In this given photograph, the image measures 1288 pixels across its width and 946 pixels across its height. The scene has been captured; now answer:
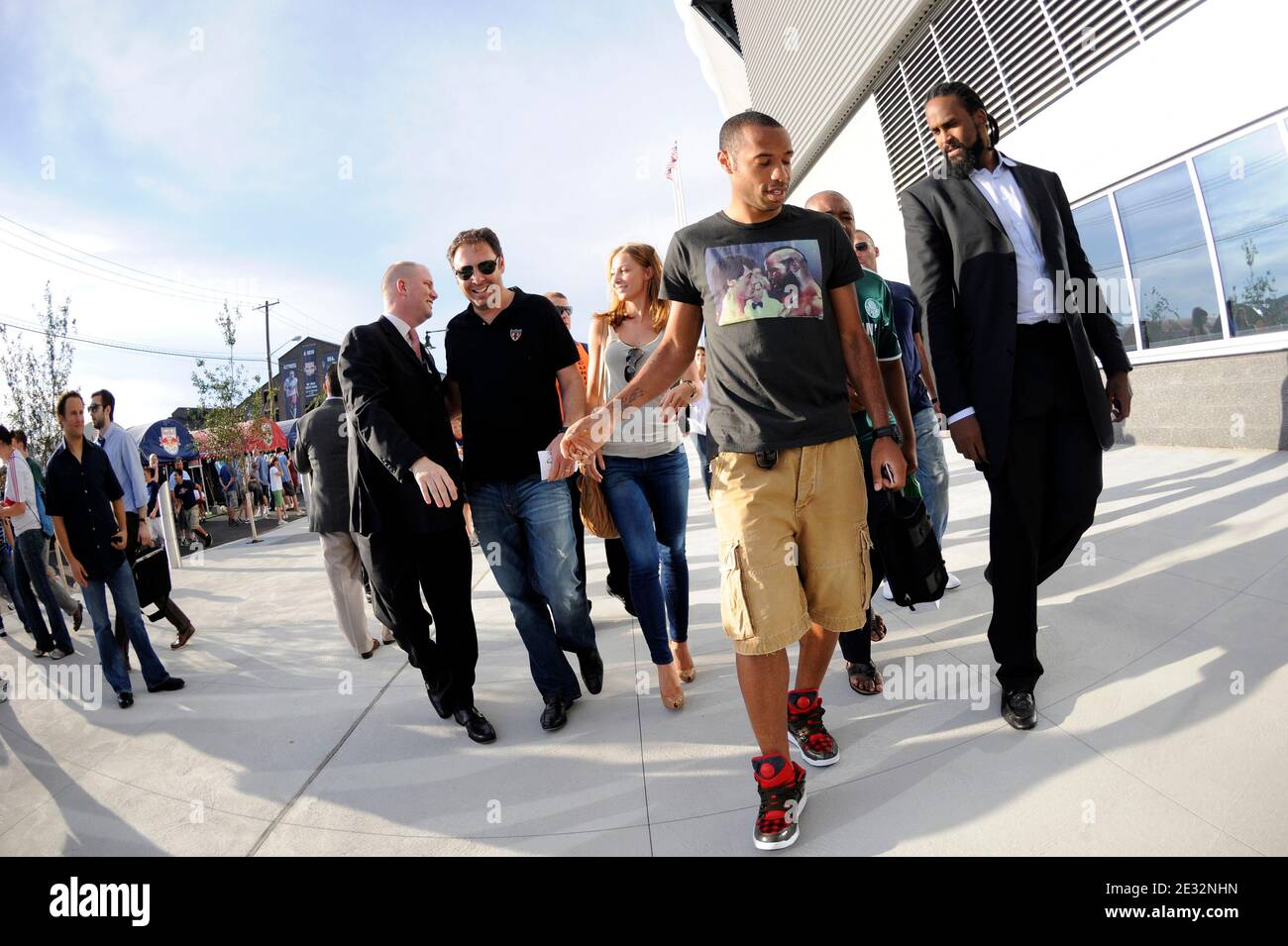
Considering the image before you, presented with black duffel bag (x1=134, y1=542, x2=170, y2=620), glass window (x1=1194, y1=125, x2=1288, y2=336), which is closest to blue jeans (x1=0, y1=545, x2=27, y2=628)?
black duffel bag (x1=134, y1=542, x2=170, y2=620)

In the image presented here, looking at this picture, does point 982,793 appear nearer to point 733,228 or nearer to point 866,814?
point 866,814

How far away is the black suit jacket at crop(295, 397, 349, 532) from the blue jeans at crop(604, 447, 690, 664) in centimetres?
189

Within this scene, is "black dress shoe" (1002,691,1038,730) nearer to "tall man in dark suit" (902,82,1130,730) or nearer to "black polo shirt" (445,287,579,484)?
"tall man in dark suit" (902,82,1130,730)

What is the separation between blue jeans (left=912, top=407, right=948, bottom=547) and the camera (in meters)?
3.50

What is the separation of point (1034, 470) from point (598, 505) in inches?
69.2

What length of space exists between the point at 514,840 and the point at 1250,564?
3.73 m

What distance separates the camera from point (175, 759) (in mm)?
3057

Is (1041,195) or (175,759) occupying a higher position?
(1041,195)

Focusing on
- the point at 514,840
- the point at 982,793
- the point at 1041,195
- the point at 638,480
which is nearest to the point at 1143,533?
the point at 1041,195

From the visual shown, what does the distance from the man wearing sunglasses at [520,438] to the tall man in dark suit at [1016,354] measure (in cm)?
156

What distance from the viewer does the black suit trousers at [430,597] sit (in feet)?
9.69

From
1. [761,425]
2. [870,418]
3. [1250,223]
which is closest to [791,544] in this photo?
[761,425]

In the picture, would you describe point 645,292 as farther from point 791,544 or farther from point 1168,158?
point 1168,158
